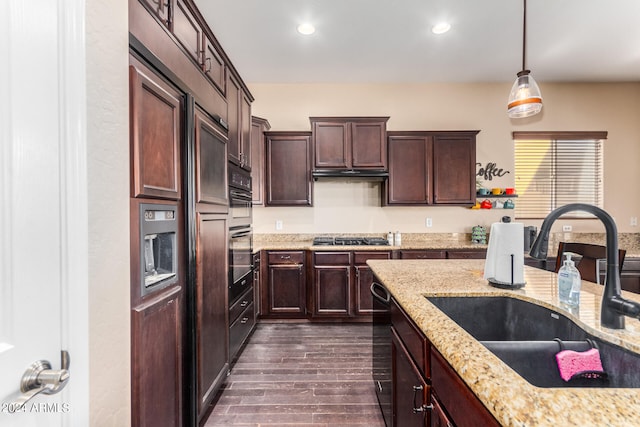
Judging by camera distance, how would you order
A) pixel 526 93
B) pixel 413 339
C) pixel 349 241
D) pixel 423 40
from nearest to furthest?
1. pixel 413 339
2. pixel 526 93
3. pixel 423 40
4. pixel 349 241

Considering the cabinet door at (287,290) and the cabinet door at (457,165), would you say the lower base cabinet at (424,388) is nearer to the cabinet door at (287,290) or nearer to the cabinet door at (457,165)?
the cabinet door at (287,290)

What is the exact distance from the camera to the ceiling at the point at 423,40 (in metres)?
2.49

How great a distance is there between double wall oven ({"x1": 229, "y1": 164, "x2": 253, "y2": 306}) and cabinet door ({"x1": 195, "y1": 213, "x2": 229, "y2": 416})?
0.61ft

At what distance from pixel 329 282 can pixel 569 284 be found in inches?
98.5

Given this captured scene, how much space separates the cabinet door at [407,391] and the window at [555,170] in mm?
3606

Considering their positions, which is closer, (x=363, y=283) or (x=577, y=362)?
(x=577, y=362)

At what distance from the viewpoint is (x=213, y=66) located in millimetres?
2180

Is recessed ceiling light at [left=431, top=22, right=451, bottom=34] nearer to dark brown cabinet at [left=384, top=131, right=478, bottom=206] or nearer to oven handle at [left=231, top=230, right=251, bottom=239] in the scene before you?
dark brown cabinet at [left=384, top=131, right=478, bottom=206]

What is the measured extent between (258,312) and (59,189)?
Answer: 293 centimetres

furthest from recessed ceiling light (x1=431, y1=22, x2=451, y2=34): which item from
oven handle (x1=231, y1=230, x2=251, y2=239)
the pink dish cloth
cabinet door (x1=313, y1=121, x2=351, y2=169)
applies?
the pink dish cloth

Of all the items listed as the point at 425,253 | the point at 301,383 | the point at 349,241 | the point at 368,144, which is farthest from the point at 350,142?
the point at 301,383

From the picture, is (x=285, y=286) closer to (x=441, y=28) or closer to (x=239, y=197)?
(x=239, y=197)

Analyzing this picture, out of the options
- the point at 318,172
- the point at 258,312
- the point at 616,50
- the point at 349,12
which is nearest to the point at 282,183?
the point at 318,172

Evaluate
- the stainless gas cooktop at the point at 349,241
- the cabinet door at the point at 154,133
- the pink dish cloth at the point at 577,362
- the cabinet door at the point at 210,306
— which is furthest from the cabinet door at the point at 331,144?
the pink dish cloth at the point at 577,362
